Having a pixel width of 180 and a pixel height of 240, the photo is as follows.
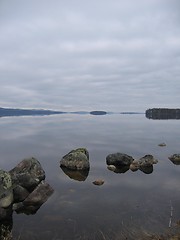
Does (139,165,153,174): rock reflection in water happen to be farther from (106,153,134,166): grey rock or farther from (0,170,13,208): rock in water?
(0,170,13,208): rock in water

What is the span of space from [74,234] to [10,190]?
21.6 feet

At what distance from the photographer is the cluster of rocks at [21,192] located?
63.0 feet

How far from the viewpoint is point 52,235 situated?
53.2 feet

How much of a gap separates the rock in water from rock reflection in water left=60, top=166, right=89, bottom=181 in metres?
11.4

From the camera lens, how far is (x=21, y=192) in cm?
2170

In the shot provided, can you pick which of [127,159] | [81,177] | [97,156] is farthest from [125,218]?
[97,156]

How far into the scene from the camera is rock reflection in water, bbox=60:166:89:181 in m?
30.4

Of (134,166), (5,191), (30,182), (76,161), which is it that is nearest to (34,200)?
(30,182)

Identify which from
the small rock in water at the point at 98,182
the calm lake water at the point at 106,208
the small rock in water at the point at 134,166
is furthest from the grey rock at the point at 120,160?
the small rock in water at the point at 98,182

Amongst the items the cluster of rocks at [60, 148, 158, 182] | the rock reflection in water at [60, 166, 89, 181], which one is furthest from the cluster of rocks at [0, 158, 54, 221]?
the cluster of rocks at [60, 148, 158, 182]

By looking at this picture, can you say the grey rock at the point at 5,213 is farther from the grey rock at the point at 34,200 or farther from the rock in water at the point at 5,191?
the grey rock at the point at 34,200

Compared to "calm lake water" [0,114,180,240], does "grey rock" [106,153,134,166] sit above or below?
above

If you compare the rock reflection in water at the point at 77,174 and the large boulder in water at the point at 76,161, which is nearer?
the rock reflection in water at the point at 77,174

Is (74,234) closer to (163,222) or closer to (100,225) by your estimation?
(100,225)
